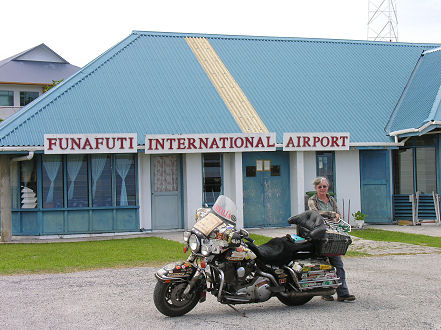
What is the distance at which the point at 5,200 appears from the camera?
16.8 m

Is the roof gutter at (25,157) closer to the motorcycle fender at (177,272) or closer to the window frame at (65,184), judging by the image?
the window frame at (65,184)

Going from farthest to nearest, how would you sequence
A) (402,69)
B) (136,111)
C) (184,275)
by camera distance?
(402,69), (136,111), (184,275)

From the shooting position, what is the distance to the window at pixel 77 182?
17.2 metres

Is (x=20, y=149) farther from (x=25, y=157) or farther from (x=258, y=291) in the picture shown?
(x=258, y=291)

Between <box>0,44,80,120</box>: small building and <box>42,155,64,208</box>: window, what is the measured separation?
2887 centimetres

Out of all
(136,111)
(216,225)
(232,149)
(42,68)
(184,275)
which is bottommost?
(184,275)

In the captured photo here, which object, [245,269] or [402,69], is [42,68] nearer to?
[402,69]

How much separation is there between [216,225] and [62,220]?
34.3 ft

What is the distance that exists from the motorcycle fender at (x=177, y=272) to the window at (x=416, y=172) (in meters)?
13.4

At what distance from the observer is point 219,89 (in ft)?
65.1

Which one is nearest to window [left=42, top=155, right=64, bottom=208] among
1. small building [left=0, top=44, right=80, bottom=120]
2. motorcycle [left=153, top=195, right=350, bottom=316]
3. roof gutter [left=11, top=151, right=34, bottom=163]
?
roof gutter [left=11, top=151, right=34, bottom=163]

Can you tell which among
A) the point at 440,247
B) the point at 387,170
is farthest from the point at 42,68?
the point at 440,247

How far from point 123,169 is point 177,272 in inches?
409

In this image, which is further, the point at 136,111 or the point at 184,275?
the point at 136,111
